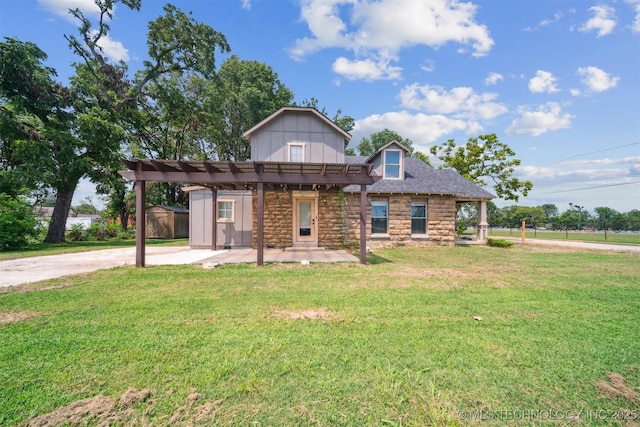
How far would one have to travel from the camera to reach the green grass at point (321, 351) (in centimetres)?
215

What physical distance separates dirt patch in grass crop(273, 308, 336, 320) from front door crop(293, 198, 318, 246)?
312 inches

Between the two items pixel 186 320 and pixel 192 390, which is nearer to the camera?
pixel 192 390

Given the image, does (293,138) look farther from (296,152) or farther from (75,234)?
(75,234)

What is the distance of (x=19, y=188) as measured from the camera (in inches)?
566

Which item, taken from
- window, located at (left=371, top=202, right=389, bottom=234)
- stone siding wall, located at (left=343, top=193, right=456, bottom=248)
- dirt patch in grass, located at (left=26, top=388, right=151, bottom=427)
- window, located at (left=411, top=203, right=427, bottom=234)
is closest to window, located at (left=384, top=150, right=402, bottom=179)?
stone siding wall, located at (left=343, top=193, right=456, bottom=248)

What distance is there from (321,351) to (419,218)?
461 inches

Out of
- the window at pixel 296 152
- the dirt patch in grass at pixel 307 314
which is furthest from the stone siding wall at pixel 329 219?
the dirt patch in grass at pixel 307 314

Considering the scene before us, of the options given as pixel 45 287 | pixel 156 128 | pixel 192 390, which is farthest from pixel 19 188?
pixel 192 390

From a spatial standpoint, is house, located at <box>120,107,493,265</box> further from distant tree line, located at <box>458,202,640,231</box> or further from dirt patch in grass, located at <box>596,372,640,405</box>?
distant tree line, located at <box>458,202,640,231</box>

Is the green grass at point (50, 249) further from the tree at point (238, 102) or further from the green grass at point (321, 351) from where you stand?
the tree at point (238, 102)

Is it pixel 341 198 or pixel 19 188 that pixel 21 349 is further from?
pixel 19 188

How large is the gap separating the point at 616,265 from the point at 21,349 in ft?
45.6

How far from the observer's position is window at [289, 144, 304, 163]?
12039 millimetres

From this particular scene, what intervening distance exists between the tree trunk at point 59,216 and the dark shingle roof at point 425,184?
1607 centimetres
